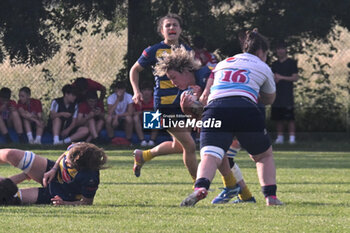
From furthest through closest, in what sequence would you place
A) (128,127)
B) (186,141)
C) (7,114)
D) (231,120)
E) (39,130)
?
(128,127), (39,130), (7,114), (186,141), (231,120)

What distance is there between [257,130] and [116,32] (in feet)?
37.5

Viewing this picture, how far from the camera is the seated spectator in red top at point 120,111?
17.0 metres

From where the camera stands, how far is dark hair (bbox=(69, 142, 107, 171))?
25.5 ft

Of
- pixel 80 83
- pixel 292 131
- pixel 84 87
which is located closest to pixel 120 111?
pixel 84 87

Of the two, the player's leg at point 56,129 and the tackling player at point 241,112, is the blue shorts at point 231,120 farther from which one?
the player's leg at point 56,129

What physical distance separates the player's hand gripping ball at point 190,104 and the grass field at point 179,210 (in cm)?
85

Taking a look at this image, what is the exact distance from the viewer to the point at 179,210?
7496 millimetres

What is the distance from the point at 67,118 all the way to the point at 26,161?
29.1ft

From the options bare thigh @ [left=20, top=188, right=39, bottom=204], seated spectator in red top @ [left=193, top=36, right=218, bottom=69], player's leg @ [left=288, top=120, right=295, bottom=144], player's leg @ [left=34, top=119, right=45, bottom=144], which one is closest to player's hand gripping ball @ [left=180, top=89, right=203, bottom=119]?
bare thigh @ [left=20, top=188, right=39, bottom=204]

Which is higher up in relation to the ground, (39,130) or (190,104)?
(190,104)

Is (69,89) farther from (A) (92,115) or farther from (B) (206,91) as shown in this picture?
(B) (206,91)

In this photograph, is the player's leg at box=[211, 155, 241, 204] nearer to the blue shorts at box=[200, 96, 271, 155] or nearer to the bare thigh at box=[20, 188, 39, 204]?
the blue shorts at box=[200, 96, 271, 155]

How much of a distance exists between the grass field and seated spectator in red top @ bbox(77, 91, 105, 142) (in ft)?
16.0

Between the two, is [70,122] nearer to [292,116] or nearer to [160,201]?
[292,116]
